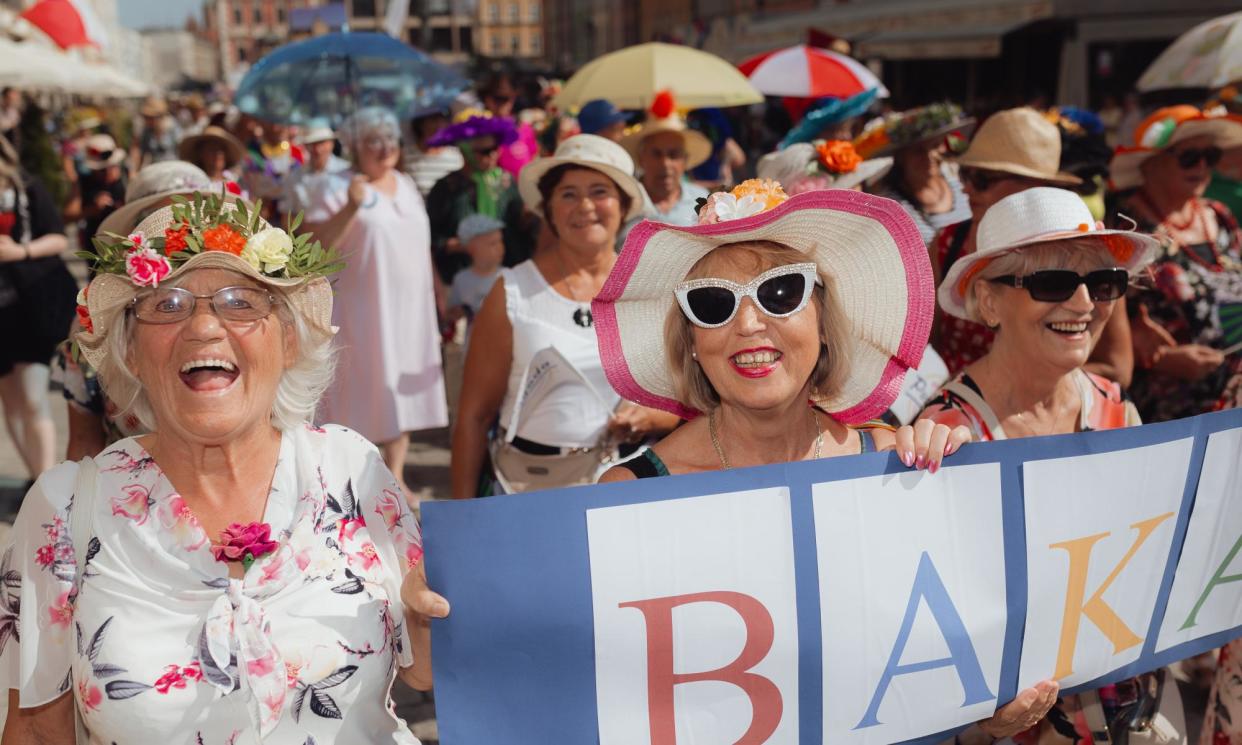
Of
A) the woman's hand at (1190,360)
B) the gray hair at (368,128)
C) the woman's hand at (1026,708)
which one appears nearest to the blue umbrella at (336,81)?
the gray hair at (368,128)

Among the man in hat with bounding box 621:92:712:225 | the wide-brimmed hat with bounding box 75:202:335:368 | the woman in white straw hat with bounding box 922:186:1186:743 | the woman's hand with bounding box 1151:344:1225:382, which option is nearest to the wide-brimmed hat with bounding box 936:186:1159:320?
the woman in white straw hat with bounding box 922:186:1186:743

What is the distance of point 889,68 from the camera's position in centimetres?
2588

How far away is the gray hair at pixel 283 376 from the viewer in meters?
2.35

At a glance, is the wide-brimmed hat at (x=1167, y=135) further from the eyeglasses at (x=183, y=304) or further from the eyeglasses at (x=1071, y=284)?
the eyeglasses at (x=183, y=304)

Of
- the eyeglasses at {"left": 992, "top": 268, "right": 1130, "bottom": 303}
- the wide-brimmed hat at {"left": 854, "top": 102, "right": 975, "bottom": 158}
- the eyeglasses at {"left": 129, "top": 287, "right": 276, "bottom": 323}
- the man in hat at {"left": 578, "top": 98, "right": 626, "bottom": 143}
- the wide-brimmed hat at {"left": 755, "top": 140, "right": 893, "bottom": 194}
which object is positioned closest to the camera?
the eyeglasses at {"left": 129, "top": 287, "right": 276, "bottom": 323}

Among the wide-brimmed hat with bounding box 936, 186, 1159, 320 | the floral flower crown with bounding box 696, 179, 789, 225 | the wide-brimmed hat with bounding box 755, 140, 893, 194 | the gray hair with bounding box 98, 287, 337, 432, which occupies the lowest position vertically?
the gray hair with bounding box 98, 287, 337, 432

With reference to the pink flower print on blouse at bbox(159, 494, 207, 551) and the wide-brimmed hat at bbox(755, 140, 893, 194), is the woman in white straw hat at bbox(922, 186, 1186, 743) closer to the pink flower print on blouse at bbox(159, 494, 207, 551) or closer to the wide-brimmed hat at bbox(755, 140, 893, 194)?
the pink flower print on blouse at bbox(159, 494, 207, 551)

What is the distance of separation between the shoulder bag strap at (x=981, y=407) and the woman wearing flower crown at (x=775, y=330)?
1.13 ft

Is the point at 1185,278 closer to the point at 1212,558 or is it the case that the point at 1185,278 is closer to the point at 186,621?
the point at 1212,558

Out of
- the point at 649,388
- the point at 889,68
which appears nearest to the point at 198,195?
the point at 649,388

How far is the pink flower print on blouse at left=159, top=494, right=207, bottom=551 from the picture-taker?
Result: 7.33ft

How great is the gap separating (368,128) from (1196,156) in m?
4.20

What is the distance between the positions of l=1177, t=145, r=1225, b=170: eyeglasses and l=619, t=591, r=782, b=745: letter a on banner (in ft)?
13.3

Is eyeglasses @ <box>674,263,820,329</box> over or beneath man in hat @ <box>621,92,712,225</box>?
beneath
